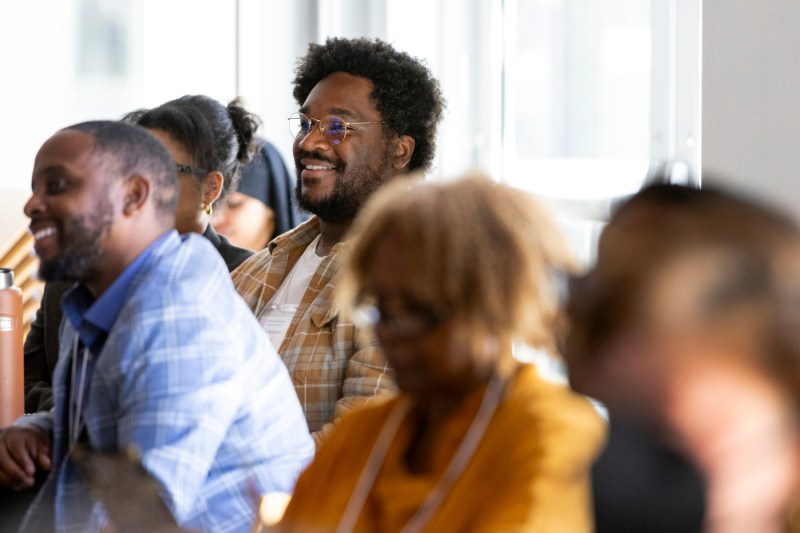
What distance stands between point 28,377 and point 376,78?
3.33ft

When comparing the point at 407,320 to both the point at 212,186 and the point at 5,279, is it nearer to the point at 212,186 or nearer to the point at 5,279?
the point at 5,279

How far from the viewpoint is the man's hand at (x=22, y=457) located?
5.46 ft

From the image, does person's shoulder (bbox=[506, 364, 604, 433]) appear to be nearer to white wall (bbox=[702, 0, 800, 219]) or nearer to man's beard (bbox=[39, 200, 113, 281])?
man's beard (bbox=[39, 200, 113, 281])

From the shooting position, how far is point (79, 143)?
5.49ft

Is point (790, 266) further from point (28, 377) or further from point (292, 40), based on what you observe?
point (292, 40)

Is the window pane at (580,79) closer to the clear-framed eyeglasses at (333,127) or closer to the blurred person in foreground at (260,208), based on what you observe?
the clear-framed eyeglasses at (333,127)

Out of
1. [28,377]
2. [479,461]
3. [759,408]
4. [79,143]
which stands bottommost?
[28,377]

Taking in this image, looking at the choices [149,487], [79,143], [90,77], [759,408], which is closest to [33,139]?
[90,77]

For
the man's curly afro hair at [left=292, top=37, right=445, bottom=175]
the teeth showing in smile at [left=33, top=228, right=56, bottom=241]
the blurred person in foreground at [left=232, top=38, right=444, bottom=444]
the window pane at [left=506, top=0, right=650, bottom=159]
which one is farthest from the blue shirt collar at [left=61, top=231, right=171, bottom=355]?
the window pane at [left=506, top=0, right=650, bottom=159]

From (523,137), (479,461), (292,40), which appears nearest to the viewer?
(479,461)

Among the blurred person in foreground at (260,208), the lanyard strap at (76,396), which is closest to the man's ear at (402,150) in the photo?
the blurred person in foreground at (260,208)

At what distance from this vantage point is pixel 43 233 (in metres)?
1.68

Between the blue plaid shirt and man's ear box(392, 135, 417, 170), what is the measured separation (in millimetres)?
996

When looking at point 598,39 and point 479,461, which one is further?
point 598,39
